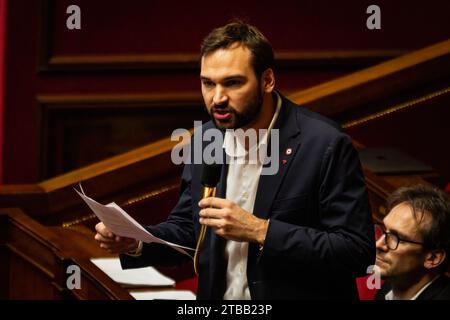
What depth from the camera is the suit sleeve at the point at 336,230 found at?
3.70 ft

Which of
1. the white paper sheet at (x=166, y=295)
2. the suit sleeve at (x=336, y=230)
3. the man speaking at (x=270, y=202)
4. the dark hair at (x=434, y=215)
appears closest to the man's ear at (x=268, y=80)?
the man speaking at (x=270, y=202)

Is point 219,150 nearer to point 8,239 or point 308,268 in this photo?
point 308,268

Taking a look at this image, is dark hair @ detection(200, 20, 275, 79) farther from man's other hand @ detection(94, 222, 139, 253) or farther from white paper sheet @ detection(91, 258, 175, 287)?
white paper sheet @ detection(91, 258, 175, 287)

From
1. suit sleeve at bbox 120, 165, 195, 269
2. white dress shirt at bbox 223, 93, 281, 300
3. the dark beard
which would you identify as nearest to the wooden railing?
suit sleeve at bbox 120, 165, 195, 269

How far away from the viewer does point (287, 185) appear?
1.20 metres

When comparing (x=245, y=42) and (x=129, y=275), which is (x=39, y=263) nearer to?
(x=129, y=275)

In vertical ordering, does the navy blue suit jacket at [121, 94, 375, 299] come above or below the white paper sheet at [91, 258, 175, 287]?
above

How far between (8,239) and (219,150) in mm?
833

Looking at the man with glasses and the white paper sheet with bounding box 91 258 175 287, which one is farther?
the white paper sheet with bounding box 91 258 175 287

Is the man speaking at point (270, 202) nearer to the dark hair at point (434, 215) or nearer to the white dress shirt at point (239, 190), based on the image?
the white dress shirt at point (239, 190)

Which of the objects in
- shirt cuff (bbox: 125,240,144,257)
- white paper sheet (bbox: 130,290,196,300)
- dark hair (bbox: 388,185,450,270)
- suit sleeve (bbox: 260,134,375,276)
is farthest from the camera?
white paper sheet (bbox: 130,290,196,300)

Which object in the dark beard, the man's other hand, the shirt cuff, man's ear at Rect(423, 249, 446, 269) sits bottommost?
man's ear at Rect(423, 249, 446, 269)

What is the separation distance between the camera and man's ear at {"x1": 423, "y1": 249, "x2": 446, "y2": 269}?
1.56 m

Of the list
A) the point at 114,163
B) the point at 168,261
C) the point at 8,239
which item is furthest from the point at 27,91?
the point at 168,261
